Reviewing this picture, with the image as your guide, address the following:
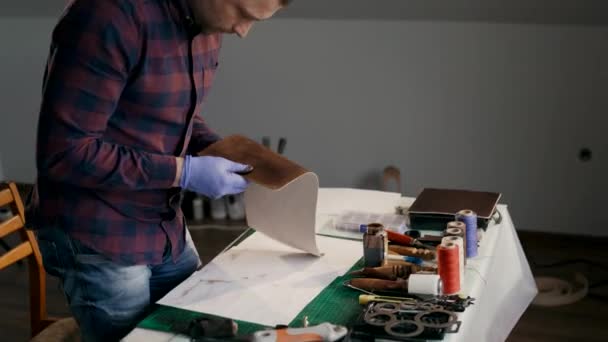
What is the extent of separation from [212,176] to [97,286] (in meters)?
0.31

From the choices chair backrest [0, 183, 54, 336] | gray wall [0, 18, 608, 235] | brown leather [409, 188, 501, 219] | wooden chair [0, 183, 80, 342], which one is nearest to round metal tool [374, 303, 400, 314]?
brown leather [409, 188, 501, 219]

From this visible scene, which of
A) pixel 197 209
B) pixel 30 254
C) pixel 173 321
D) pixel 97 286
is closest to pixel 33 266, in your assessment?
pixel 30 254

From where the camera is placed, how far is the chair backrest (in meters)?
1.99

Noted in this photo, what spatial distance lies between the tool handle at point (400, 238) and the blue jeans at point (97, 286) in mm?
542

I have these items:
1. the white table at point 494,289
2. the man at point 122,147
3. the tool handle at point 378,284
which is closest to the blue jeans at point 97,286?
the man at point 122,147

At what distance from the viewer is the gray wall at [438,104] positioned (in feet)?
11.3

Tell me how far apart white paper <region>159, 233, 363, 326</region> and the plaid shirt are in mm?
111

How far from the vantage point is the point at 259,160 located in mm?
1687

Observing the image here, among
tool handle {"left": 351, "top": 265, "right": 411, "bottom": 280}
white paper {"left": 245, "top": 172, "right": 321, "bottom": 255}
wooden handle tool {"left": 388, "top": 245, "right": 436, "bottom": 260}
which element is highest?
white paper {"left": 245, "top": 172, "right": 321, "bottom": 255}

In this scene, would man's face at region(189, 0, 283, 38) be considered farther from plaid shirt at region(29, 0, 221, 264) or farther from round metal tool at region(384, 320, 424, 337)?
round metal tool at region(384, 320, 424, 337)

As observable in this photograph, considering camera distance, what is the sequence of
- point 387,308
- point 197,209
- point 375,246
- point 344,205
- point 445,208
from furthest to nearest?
point 197,209 < point 344,205 < point 445,208 < point 375,246 < point 387,308

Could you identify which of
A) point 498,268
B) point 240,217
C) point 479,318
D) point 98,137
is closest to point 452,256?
point 479,318

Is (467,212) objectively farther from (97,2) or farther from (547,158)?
(547,158)

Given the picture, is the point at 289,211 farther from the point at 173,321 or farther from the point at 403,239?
the point at 173,321
